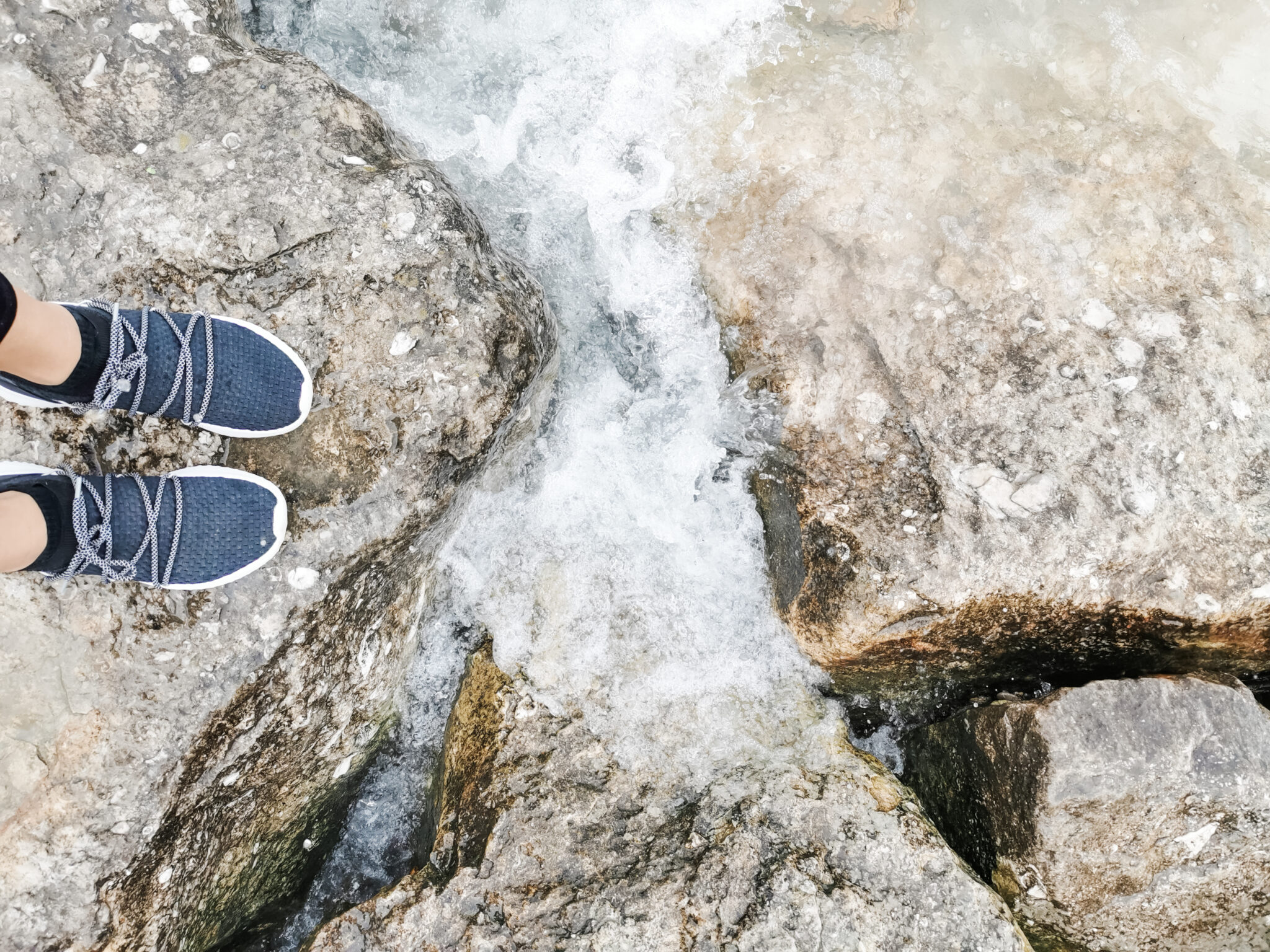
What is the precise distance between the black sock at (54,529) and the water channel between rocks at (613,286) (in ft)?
3.83

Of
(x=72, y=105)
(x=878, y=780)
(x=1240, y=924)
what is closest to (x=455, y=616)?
(x=878, y=780)

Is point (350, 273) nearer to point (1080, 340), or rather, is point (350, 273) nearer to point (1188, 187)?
point (1080, 340)

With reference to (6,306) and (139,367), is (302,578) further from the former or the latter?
(6,306)

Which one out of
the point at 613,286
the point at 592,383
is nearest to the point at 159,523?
the point at 592,383

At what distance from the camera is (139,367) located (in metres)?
2.07

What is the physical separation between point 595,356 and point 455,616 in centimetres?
115

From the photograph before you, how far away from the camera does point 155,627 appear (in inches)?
86.7

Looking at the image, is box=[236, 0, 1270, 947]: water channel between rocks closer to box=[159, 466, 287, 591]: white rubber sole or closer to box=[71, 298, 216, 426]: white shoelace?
box=[159, 466, 287, 591]: white rubber sole

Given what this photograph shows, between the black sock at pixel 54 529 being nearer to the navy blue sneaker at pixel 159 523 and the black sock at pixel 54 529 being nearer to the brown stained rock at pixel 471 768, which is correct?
the navy blue sneaker at pixel 159 523

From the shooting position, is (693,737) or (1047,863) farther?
(693,737)

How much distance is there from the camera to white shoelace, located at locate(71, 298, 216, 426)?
2.03 m

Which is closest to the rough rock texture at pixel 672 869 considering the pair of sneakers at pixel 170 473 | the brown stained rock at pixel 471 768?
the brown stained rock at pixel 471 768

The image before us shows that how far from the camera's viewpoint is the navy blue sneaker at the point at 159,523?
2037mm

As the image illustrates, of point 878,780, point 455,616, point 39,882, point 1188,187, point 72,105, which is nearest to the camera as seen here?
point 39,882
